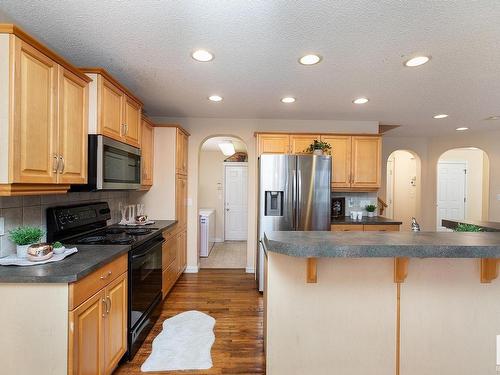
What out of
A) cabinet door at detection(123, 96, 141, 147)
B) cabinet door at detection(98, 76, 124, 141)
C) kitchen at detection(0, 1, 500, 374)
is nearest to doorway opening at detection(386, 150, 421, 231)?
kitchen at detection(0, 1, 500, 374)

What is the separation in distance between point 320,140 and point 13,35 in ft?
11.3

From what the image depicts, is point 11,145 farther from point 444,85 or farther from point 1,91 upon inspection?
point 444,85

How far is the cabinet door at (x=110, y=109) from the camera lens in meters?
2.13

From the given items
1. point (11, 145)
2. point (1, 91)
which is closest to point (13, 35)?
point (1, 91)

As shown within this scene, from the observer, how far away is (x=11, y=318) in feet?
4.54

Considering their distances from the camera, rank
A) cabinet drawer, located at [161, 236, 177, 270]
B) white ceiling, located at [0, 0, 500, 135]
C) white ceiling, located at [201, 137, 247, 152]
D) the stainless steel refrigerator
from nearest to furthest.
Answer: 1. white ceiling, located at [0, 0, 500, 135]
2. cabinet drawer, located at [161, 236, 177, 270]
3. the stainless steel refrigerator
4. white ceiling, located at [201, 137, 247, 152]

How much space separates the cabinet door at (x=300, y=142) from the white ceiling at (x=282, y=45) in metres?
0.71

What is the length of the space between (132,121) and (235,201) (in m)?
4.28

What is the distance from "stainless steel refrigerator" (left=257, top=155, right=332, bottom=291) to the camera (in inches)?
134

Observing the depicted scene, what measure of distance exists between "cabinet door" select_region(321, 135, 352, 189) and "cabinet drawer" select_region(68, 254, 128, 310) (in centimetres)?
308

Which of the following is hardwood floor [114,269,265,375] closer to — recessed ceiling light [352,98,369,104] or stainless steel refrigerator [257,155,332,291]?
stainless steel refrigerator [257,155,332,291]

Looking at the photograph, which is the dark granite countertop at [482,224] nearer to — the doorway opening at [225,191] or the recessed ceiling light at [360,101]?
the recessed ceiling light at [360,101]

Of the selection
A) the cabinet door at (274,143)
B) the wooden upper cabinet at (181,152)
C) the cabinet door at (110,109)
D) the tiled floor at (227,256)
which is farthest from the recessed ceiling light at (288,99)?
the tiled floor at (227,256)

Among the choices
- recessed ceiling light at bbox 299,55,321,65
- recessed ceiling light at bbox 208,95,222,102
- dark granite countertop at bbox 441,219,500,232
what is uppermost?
recessed ceiling light at bbox 208,95,222,102
